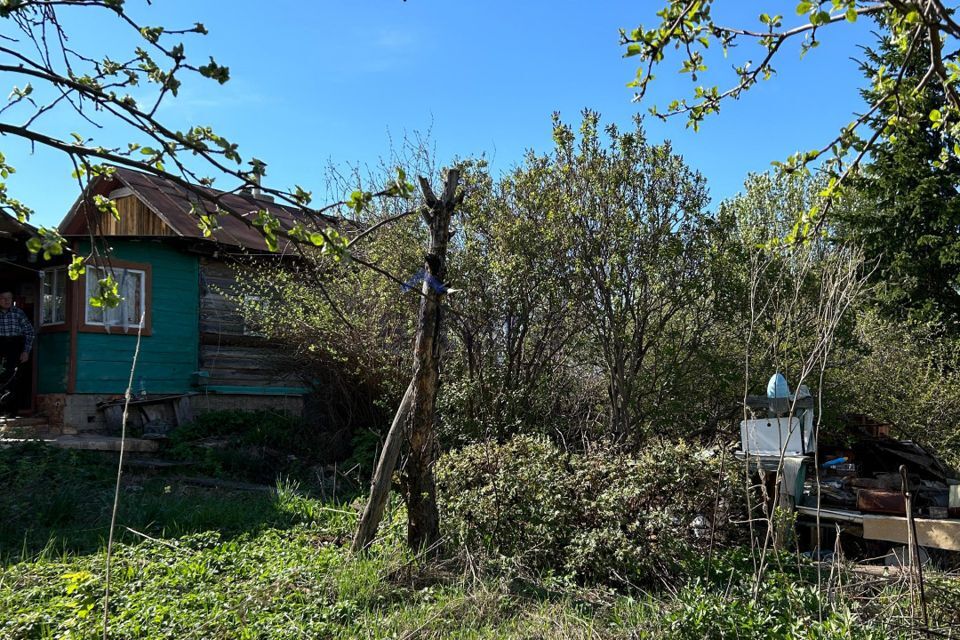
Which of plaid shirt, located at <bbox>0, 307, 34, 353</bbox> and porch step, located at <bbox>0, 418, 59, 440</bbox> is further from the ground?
plaid shirt, located at <bbox>0, 307, 34, 353</bbox>

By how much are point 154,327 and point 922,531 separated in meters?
11.3

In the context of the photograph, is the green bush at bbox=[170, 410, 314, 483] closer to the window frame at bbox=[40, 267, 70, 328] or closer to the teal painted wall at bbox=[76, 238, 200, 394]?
the teal painted wall at bbox=[76, 238, 200, 394]

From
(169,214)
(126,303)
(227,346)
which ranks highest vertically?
(169,214)

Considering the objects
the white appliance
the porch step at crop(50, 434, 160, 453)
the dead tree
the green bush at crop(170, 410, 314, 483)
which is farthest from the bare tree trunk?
the porch step at crop(50, 434, 160, 453)

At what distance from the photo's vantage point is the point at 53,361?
38.8ft

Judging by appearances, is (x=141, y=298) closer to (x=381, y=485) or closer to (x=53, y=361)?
(x=53, y=361)

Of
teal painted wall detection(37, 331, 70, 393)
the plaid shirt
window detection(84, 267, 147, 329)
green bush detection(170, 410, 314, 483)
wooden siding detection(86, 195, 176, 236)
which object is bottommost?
green bush detection(170, 410, 314, 483)

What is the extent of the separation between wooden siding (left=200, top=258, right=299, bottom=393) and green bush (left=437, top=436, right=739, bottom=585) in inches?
318

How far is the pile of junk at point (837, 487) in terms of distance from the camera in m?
5.58

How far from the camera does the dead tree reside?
5676 millimetres

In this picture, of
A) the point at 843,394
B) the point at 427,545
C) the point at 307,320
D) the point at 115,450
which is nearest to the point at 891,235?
the point at 843,394

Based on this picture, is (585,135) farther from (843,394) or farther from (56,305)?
(56,305)

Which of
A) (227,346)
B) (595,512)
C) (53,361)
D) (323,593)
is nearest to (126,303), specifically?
(53,361)

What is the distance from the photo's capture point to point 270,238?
3076 mm
